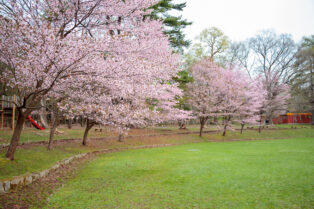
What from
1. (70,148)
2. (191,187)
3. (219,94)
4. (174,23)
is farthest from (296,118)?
(191,187)

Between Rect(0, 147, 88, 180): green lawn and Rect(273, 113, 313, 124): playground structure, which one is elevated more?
Rect(273, 113, 313, 124): playground structure

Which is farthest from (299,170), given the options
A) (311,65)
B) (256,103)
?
(311,65)

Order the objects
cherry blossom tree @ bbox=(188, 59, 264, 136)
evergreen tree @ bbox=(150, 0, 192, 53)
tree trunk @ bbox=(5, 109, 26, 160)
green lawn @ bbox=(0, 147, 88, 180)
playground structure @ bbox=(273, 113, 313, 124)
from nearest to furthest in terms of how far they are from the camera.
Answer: green lawn @ bbox=(0, 147, 88, 180) < tree trunk @ bbox=(5, 109, 26, 160) < evergreen tree @ bbox=(150, 0, 192, 53) < cherry blossom tree @ bbox=(188, 59, 264, 136) < playground structure @ bbox=(273, 113, 313, 124)

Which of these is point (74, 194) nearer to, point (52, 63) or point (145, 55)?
point (52, 63)

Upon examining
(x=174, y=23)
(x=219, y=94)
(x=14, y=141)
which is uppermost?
(x=174, y=23)

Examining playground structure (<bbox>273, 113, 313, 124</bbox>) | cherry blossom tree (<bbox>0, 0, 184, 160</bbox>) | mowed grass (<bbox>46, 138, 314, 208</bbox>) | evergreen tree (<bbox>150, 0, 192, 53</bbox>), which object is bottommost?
mowed grass (<bbox>46, 138, 314, 208</bbox>)

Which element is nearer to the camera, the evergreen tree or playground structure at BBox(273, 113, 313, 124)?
the evergreen tree

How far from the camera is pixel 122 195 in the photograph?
5801 mm

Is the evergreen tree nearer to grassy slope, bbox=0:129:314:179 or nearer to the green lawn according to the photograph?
grassy slope, bbox=0:129:314:179

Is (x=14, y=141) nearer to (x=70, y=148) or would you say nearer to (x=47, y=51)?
(x=47, y=51)

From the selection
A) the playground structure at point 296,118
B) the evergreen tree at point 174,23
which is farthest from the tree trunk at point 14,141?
the playground structure at point 296,118

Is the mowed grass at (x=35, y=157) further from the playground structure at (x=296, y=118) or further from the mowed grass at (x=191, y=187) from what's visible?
the playground structure at (x=296, y=118)

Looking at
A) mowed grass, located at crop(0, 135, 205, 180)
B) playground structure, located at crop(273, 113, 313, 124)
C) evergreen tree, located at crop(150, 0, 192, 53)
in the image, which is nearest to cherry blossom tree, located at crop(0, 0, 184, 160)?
mowed grass, located at crop(0, 135, 205, 180)

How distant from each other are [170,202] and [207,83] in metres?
22.2
